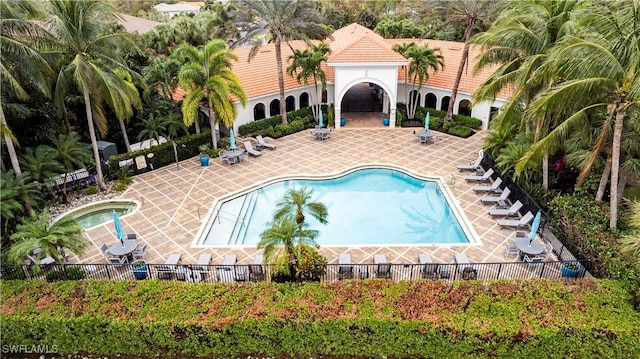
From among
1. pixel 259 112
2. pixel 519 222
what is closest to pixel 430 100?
pixel 259 112

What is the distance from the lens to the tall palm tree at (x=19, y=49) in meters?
14.4

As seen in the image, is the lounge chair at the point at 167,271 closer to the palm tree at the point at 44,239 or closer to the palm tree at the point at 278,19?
the palm tree at the point at 44,239

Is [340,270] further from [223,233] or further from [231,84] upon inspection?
[231,84]

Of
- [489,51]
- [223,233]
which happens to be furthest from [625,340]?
[223,233]

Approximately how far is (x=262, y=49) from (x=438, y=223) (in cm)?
2246

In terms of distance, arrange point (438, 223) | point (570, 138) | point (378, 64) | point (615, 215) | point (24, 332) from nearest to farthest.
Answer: point (24, 332), point (615, 215), point (570, 138), point (438, 223), point (378, 64)

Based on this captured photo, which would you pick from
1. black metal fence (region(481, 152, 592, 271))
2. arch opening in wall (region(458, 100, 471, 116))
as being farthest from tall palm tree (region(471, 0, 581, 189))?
arch opening in wall (region(458, 100, 471, 116))

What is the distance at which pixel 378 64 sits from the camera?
2725 centimetres

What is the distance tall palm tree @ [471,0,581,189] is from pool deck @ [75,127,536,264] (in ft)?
14.8

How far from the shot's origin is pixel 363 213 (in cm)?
1919

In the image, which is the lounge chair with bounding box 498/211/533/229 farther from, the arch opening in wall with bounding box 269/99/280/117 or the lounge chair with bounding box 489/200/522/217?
the arch opening in wall with bounding box 269/99/280/117

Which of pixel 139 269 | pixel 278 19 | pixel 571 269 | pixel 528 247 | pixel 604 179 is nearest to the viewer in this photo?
pixel 571 269

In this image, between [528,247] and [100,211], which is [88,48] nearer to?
[100,211]

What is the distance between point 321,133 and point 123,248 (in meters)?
15.1
